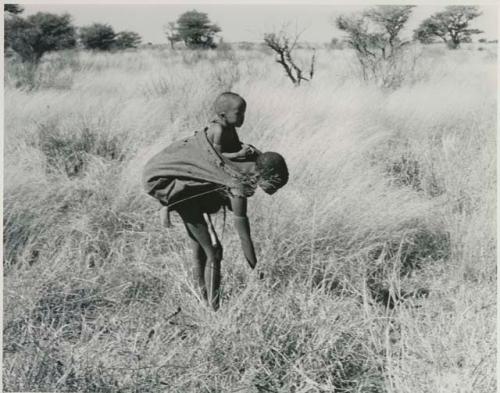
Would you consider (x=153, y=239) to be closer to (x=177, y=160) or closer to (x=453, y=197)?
(x=177, y=160)

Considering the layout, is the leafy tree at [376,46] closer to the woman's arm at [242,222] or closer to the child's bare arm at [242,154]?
the child's bare arm at [242,154]

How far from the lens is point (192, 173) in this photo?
5.88 feet

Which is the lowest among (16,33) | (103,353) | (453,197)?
(103,353)

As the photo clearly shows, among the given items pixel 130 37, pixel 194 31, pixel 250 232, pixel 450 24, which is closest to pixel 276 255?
pixel 250 232

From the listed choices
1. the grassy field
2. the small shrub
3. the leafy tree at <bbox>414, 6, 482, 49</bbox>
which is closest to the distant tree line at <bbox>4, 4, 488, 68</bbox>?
the leafy tree at <bbox>414, 6, 482, 49</bbox>

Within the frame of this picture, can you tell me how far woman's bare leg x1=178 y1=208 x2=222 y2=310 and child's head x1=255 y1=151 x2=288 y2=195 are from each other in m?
0.31

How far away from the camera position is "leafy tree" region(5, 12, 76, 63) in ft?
15.1

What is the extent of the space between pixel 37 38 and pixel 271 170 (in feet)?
14.6

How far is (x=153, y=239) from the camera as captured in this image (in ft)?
8.80

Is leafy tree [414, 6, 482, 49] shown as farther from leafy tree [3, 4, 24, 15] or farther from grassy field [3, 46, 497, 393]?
leafy tree [3, 4, 24, 15]

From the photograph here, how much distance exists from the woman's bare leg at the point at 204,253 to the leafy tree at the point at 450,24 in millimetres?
1566

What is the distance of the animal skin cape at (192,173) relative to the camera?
1.76 metres

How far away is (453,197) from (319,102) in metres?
1.50

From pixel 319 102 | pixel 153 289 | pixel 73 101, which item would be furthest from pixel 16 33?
pixel 153 289
